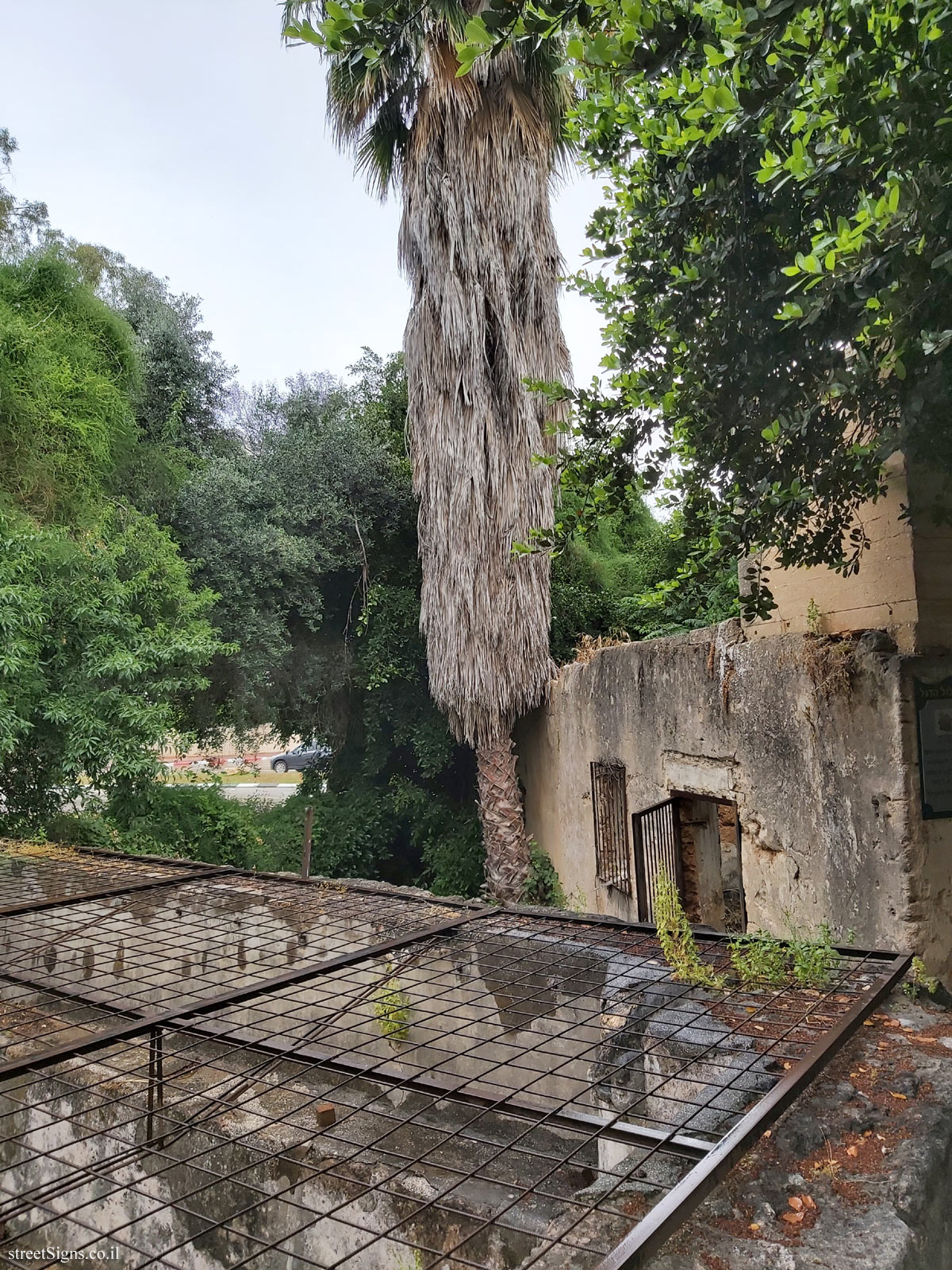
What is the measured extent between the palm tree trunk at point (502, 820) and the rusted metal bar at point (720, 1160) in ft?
21.7

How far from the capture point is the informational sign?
11.9 ft

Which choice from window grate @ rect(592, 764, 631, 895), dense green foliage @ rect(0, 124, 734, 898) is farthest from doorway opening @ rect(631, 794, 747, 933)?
dense green foliage @ rect(0, 124, 734, 898)

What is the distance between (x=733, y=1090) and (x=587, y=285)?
3.47 metres

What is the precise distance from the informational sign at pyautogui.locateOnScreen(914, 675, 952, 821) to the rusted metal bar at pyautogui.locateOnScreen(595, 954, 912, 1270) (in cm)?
139

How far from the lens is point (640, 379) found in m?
3.73

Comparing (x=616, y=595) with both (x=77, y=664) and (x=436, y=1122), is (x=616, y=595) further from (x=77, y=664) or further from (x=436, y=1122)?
(x=436, y=1122)

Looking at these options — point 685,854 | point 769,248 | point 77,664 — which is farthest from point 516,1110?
point 77,664

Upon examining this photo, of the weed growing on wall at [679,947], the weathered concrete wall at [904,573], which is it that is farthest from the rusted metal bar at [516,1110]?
the weathered concrete wall at [904,573]

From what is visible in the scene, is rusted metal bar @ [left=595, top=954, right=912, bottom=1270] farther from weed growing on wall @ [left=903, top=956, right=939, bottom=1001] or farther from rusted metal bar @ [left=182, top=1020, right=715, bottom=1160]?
weed growing on wall @ [left=903, top=956, right=939, bottom=1001]

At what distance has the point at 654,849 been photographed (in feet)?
20.7

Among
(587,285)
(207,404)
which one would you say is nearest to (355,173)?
(207,404)

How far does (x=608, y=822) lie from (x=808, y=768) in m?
3.59

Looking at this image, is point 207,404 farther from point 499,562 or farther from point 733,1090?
point 733,1090

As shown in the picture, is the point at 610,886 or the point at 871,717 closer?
the point at 871,717
